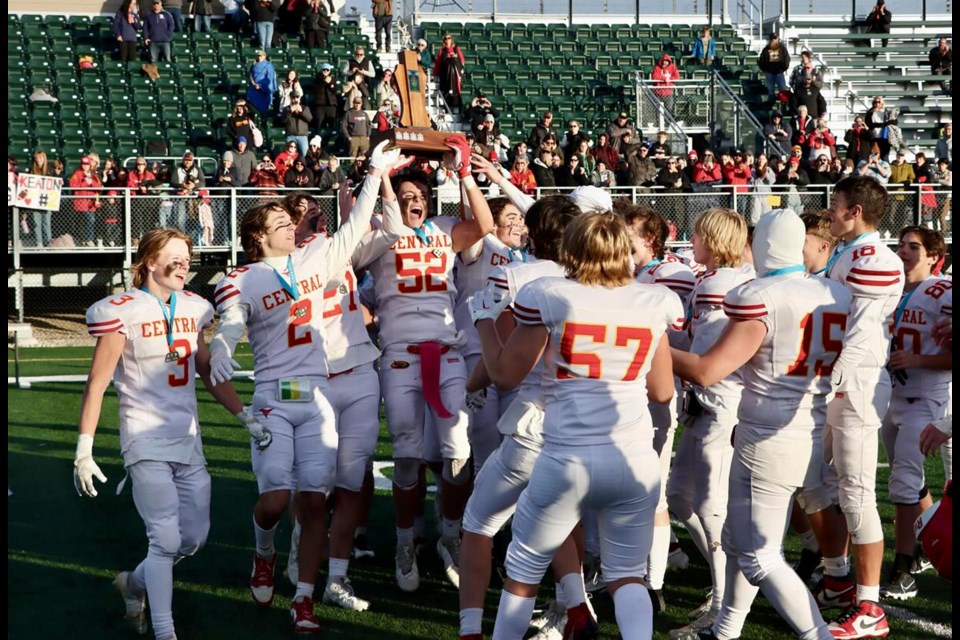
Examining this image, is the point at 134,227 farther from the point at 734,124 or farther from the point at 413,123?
the point at 413,123

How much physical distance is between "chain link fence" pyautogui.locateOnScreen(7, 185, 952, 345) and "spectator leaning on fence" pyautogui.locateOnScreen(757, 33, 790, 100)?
6.10 metres

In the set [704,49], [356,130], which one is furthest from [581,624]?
[704,49]

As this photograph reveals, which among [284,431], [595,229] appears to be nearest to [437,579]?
[284,431]

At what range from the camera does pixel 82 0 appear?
27.8m

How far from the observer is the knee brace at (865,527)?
5.67 metres

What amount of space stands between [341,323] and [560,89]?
20212 millimetres

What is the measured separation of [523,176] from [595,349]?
14.8 metres

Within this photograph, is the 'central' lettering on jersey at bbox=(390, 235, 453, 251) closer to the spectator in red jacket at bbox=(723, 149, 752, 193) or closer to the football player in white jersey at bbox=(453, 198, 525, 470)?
the football player in white jersey at bbox=(453, 198, 525, 470)

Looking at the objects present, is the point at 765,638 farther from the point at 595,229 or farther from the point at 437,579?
the point at 595,229

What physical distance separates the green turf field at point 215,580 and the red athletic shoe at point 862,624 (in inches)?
5.2

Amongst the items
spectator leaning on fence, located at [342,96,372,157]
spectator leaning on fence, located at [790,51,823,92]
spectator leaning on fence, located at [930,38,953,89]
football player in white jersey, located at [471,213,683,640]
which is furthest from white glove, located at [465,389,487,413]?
spectator leaning on fence, located at [930,38,953,89]

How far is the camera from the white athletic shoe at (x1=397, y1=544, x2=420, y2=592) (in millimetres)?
6391

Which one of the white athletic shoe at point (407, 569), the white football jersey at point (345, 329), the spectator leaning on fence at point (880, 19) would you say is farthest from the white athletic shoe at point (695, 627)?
the spectator leaning on fence at point (880, 19)

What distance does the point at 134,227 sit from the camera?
1861cm
